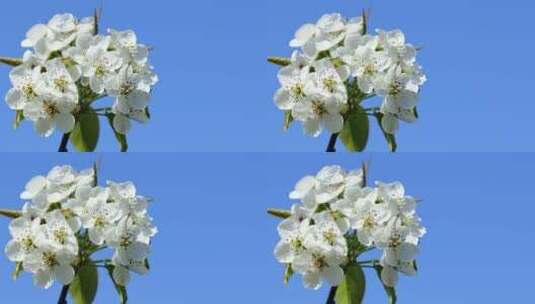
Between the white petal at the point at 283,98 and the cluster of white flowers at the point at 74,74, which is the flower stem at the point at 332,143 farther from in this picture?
the cluster of white flowers at the point at 74,74

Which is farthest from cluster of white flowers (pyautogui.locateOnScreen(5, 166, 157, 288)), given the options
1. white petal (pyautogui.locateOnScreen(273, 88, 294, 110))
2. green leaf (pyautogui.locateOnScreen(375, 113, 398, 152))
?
green leaf (pyautogui.locateOnScreen(375, 113, 398, 152))

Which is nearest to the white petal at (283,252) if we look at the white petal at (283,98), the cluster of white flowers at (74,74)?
the white petal at (283,98)

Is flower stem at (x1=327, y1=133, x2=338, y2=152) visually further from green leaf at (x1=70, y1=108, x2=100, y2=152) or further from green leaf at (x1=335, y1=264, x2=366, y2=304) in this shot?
green leaf at (x1=70, y1=108, x2=100, y2=152)

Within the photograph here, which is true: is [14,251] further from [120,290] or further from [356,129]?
[356,129]

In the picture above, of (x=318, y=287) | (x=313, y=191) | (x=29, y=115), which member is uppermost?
(x=29, y=115)

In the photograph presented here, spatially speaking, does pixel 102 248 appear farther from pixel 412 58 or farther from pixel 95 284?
pixel 412 58

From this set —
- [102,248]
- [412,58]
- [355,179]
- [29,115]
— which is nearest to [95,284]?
[102,248]

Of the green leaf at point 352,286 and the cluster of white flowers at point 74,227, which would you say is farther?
the green leaf at point 352,286
